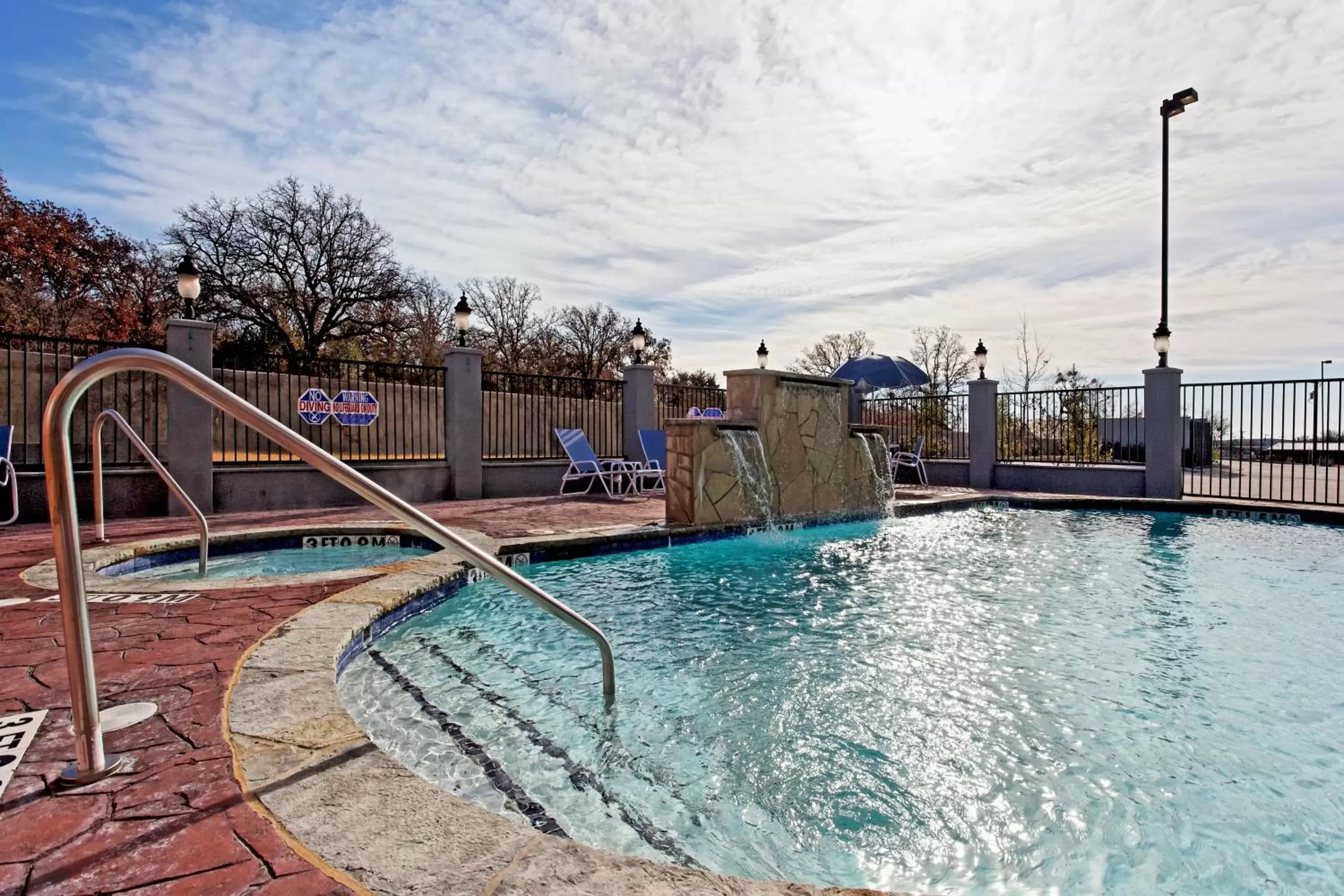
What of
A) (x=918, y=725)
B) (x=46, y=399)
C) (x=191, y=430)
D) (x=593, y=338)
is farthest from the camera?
(x=593, y=338)

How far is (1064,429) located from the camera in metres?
13.1

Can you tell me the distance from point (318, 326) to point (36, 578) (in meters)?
22.2

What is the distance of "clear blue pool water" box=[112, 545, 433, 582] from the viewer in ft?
16.8

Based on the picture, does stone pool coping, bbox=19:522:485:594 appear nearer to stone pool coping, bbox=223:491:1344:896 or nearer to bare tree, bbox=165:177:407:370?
stone pool coping, bbox=223:491:1344:896

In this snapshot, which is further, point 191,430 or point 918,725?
point 191,430

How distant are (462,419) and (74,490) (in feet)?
28.2

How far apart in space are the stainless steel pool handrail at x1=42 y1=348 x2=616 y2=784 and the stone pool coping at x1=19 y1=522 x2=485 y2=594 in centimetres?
133

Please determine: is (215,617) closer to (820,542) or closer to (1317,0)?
(820,542)

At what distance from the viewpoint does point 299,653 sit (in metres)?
2.69

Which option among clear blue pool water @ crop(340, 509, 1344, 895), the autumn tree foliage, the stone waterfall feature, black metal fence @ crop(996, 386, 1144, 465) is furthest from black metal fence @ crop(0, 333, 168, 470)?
black metal fence @ crop(996, 386, 1144, 465)

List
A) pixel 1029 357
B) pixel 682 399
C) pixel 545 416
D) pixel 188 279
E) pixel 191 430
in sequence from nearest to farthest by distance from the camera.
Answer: pixel 188 279
pixel 191 430
pixel 545 416
pixel 682 399
pixel 1029 357

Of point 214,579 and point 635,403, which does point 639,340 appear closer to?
point 635,403

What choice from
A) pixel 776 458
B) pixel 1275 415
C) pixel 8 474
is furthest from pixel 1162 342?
pixel 8 474

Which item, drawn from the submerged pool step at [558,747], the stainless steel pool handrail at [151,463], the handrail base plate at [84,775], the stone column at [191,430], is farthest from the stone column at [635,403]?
the handrail base plate at [84,775]
